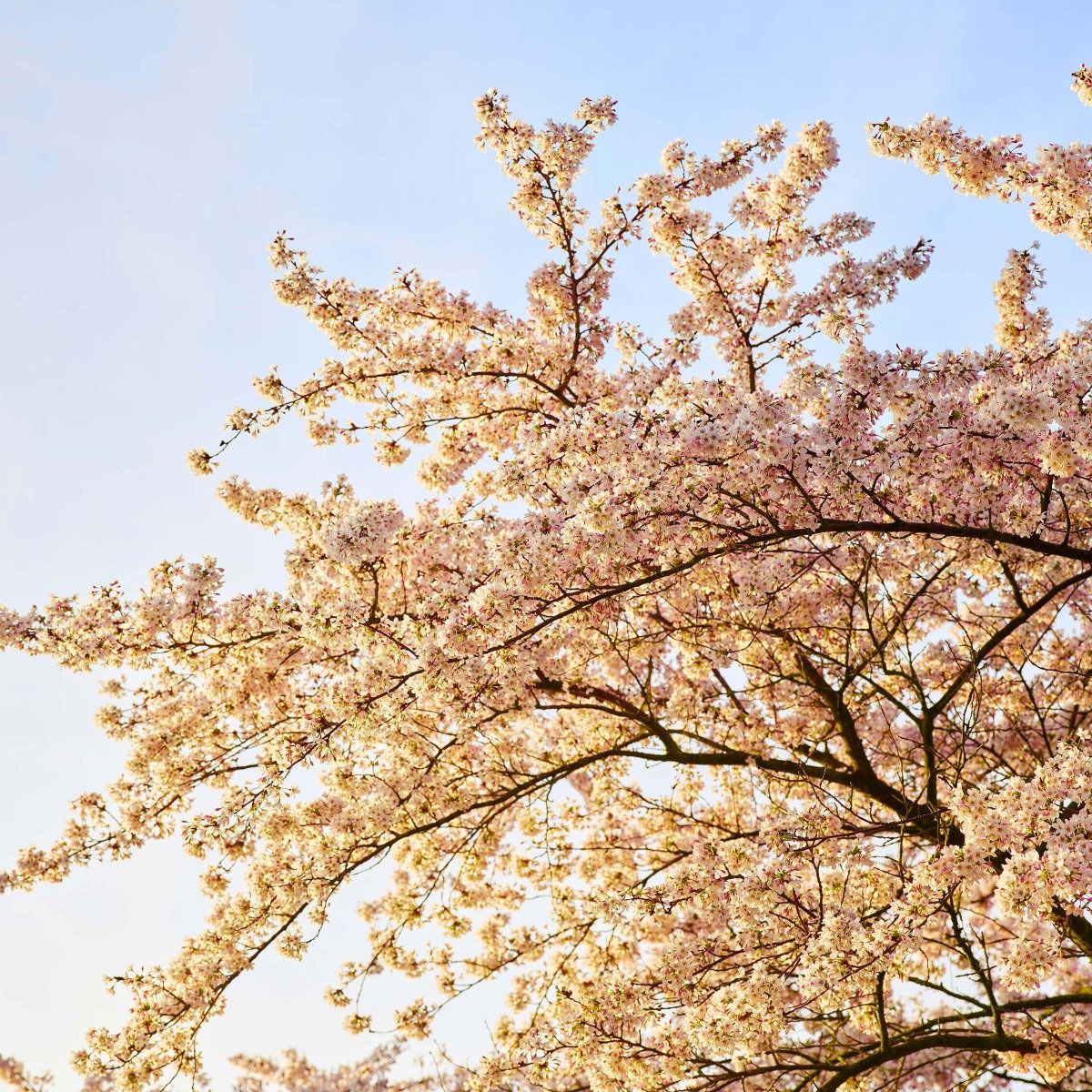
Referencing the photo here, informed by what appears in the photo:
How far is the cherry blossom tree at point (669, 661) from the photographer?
6230mm

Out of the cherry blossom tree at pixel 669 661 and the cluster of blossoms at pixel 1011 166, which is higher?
the cluster of blossoms at pixel 1011 166

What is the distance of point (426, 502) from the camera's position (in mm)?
9602

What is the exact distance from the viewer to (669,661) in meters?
11.0

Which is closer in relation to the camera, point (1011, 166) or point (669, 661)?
point (1011, 166)

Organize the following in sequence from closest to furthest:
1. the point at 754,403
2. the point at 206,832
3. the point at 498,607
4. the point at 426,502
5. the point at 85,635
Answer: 1. the point at 754,403
2. the point at 498,607
3. the point at 206,832
4. the point at 85,635
5. the point at 426,502

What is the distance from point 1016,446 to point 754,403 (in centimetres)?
192

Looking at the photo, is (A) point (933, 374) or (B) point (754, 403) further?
(A) point (933, 374)

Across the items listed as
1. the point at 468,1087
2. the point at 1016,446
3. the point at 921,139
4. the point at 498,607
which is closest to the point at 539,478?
the point at 498,607

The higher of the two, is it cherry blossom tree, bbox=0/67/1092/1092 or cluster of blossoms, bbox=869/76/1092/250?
cluster of blossoms, bbox=869/76/1092/250

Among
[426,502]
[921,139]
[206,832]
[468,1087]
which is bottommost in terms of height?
[468,1087]

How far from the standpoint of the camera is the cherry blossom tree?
245 inches

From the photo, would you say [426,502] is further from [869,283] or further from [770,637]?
[869,283]

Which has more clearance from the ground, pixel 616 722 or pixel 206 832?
pixel 616 722

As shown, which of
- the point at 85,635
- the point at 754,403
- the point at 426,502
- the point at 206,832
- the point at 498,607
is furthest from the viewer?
the point at 426,502
